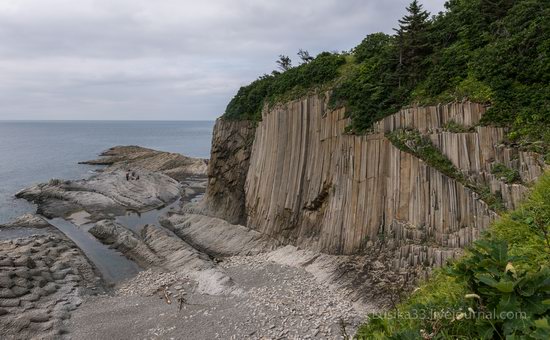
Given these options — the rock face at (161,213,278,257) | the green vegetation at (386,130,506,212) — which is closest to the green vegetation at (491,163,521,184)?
the green vegetation at (386,130,506,212)

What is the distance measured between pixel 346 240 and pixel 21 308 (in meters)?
18.3

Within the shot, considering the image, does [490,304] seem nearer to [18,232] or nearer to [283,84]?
[283,84]

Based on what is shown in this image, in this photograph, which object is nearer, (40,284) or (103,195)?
(40,284)

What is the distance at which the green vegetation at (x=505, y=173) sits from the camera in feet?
46.1

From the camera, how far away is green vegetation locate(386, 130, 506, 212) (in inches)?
572

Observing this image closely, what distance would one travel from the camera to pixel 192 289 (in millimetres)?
21406

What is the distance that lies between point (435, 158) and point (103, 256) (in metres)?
25.6

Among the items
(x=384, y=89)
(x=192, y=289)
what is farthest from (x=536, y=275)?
(x=192, y=289)

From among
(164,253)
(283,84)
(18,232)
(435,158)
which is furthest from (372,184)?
(18,232)

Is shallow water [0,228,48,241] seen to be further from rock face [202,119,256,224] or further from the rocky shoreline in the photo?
rock face [202,119,256,224]

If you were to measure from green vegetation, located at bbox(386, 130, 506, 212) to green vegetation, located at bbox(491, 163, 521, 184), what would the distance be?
0.67m

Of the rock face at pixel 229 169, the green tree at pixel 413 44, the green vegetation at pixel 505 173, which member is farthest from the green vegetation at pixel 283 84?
the green vegetation at pixel 505 173

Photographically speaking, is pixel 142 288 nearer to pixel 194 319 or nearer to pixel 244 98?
pixel 194 319

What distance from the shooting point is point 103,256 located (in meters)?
29.1
